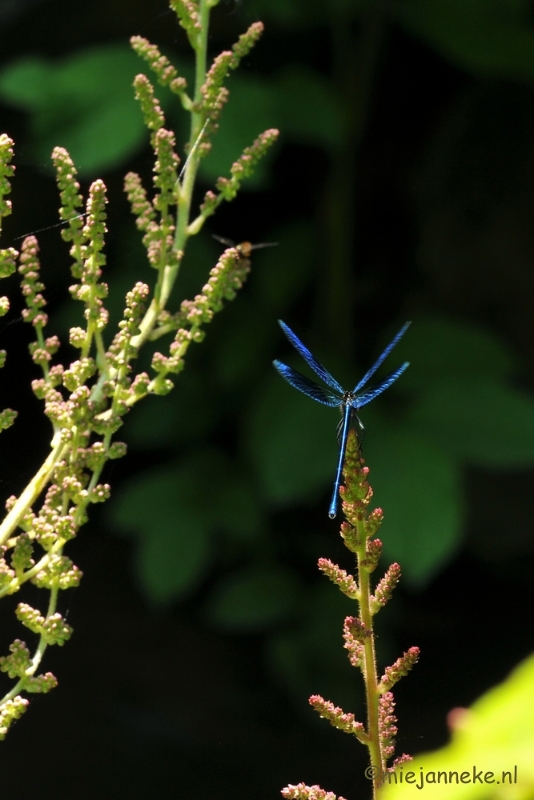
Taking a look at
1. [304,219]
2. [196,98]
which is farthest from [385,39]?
[196,98]

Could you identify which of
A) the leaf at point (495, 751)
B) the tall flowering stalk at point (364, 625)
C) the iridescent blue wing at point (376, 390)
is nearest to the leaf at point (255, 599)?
the iridescent blue wing at point (376, 390)

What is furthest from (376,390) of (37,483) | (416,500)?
(416,500)

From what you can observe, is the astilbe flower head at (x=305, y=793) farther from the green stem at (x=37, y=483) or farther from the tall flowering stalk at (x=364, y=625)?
the green stem at (x=37, y=483)

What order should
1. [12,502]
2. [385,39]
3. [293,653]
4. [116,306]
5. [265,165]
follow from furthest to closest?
[385,39] < [293,653] < [116,306] < [265,165] < [12,502]

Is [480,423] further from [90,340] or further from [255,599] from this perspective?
[90,340]

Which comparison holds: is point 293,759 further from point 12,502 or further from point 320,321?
point 12,502

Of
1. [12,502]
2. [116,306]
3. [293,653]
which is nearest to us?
[12,502]

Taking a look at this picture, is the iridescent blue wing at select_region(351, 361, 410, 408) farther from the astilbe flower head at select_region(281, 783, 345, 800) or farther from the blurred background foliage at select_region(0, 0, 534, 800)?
the blurred background foliage at select_region(0, 0, 534, 800)
